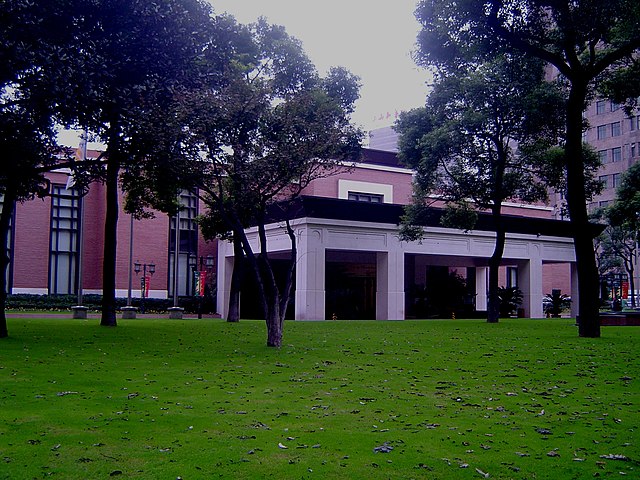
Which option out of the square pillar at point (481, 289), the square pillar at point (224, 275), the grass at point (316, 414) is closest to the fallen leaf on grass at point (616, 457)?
the grass at point (316, 414)

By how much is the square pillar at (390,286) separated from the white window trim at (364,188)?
29.2ft

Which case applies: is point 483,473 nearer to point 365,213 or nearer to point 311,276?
point 311,276

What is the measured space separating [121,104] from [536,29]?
12.4m

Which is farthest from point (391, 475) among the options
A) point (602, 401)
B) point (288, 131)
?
point (288, 131)

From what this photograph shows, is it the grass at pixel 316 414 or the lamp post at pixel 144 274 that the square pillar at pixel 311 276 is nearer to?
the lamp post at pixel 144 274

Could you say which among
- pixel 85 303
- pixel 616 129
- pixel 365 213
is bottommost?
pixel 85 303

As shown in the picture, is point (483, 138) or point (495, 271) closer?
point (483, 138)

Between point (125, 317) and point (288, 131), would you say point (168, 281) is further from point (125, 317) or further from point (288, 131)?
point (288, 131)

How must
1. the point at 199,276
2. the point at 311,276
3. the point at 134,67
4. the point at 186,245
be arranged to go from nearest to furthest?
the point at 134,67 < the point at 311,276 < the point at 199,276 < the point at 186,245

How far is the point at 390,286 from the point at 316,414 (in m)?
29.7

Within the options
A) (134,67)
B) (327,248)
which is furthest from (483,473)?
(327,248)

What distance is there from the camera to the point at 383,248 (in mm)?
37688

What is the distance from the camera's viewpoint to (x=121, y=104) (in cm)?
1747

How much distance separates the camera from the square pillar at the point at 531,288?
146ft
